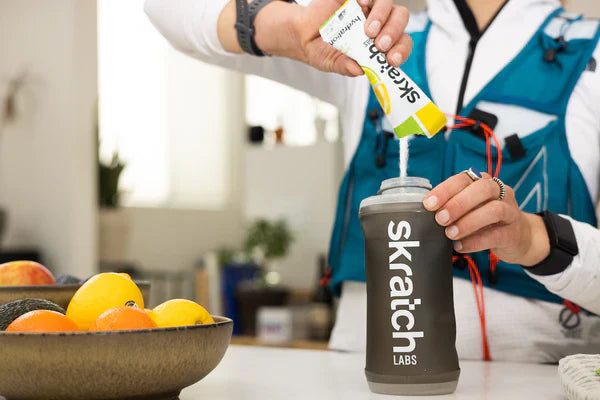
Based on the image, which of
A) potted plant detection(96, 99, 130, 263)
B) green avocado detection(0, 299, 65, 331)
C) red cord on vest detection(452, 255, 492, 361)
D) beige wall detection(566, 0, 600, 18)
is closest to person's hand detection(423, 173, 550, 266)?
red cord on vest detection(452, 255, 492, 361)

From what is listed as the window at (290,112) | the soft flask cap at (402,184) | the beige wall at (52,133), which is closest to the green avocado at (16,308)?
the soft flask cap at (402,184)

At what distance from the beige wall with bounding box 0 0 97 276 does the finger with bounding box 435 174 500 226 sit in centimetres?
325

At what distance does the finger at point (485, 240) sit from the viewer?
2.43 ft

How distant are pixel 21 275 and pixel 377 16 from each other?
0.48 meters

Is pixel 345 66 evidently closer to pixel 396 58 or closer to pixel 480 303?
pixel 396 58

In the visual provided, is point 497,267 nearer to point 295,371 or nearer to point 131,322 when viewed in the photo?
point 295,371

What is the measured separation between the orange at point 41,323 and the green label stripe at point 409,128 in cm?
36

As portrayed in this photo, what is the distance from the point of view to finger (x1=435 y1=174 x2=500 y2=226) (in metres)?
0.64

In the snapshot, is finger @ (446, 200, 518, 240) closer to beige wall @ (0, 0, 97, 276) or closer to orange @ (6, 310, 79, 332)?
orange @ (6, 310, 79, 332)

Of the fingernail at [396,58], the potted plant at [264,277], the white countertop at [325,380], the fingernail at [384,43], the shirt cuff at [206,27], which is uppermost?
the shirt cuff at [206,27]

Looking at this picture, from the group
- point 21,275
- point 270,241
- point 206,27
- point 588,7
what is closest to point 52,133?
point 270,241

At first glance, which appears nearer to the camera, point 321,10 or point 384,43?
point 384,43

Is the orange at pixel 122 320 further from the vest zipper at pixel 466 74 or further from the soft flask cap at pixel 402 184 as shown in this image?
the vest zipper at pixel 466 74

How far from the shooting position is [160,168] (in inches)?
202
